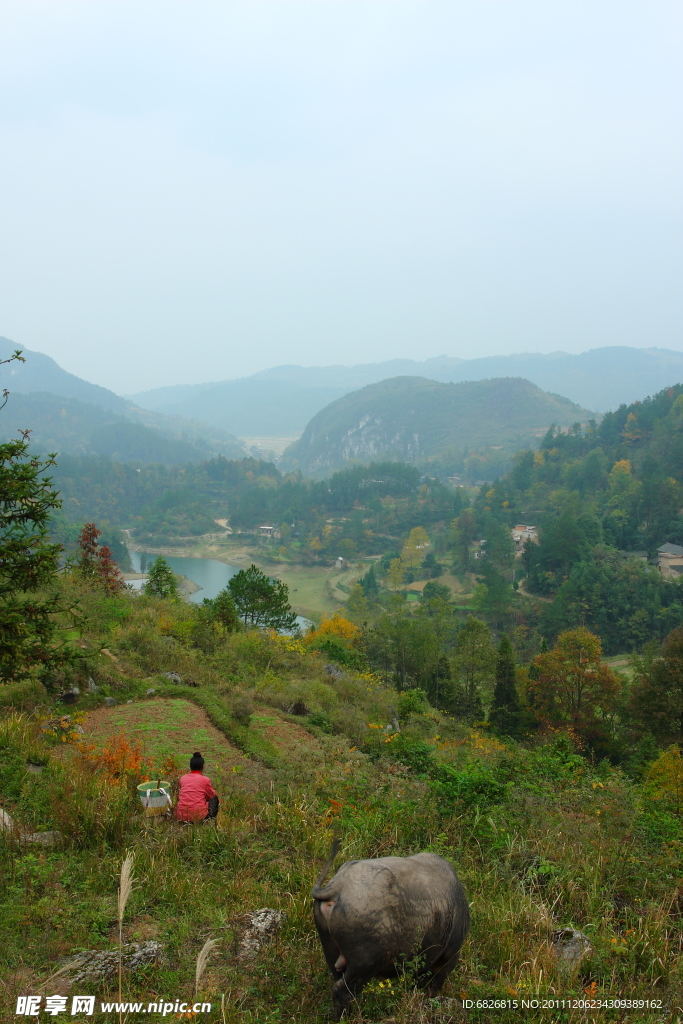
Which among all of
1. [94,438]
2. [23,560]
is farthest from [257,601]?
[94,438]

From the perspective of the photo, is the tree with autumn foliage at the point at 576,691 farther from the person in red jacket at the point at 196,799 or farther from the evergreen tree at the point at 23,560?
the evergreen tree at the point at 23,560

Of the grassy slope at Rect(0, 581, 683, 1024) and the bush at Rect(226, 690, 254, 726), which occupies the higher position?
the grassy slope at Rect(0, 581, 683, 1024)

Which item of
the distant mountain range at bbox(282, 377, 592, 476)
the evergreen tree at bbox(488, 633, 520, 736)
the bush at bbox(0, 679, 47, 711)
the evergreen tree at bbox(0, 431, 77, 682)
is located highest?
the distant mountain range at bbox(282, 377, 592, 476)

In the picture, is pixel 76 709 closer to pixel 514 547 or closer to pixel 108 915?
pixel 108 915

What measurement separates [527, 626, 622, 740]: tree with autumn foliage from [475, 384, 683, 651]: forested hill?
2524 cm

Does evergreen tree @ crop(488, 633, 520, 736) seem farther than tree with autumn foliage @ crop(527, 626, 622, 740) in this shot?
Yes

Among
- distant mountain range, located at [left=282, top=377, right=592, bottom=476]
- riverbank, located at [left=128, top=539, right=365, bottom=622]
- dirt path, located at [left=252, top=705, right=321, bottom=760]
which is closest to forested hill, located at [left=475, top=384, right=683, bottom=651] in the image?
riverbank, located at [left=128, top=539, right=365, bottom=622]

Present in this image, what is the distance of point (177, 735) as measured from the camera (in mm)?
7832

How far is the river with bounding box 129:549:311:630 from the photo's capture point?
6675 cm

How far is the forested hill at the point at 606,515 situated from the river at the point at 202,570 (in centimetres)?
3220

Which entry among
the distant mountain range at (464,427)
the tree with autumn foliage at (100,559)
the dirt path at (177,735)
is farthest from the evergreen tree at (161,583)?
the distant mountain range at (464,427)

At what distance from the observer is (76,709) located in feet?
27.3

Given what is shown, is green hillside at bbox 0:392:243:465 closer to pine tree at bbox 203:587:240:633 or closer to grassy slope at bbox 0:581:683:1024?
pine tree at bbox 203:587:240:633

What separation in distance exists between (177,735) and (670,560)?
201 ft
